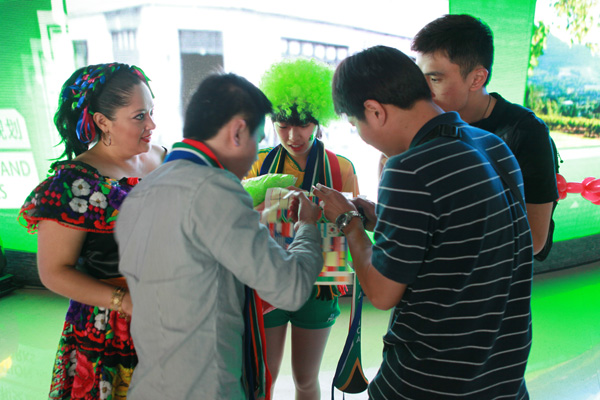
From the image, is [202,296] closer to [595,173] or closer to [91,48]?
[91,48]

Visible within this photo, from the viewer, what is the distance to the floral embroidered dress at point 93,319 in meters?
1.41

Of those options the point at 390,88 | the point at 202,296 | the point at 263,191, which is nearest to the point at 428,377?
the point at 202,296

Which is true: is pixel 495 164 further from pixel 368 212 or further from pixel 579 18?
pixel 579 18

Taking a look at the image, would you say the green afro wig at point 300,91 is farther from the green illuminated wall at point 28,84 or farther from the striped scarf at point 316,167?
the green illuminated wall at point 28,84

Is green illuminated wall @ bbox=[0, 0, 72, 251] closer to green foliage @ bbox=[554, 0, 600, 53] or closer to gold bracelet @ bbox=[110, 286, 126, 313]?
gold bracelet @ bbox=[110, 286, 126, 313]

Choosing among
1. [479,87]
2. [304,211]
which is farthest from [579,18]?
[304,211]

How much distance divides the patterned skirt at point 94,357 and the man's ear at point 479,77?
1.61m

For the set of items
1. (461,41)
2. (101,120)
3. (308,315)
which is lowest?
(308,315)

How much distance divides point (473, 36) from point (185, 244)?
1.34 metres

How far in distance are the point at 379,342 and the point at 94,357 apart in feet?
7.77

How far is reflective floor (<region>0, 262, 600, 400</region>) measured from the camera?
2.77m

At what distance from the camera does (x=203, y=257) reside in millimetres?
1013

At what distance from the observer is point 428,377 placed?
111 centimetres

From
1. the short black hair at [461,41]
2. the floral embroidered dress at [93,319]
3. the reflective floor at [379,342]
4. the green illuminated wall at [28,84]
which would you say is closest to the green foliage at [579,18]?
the reflective floor at [379,342]
